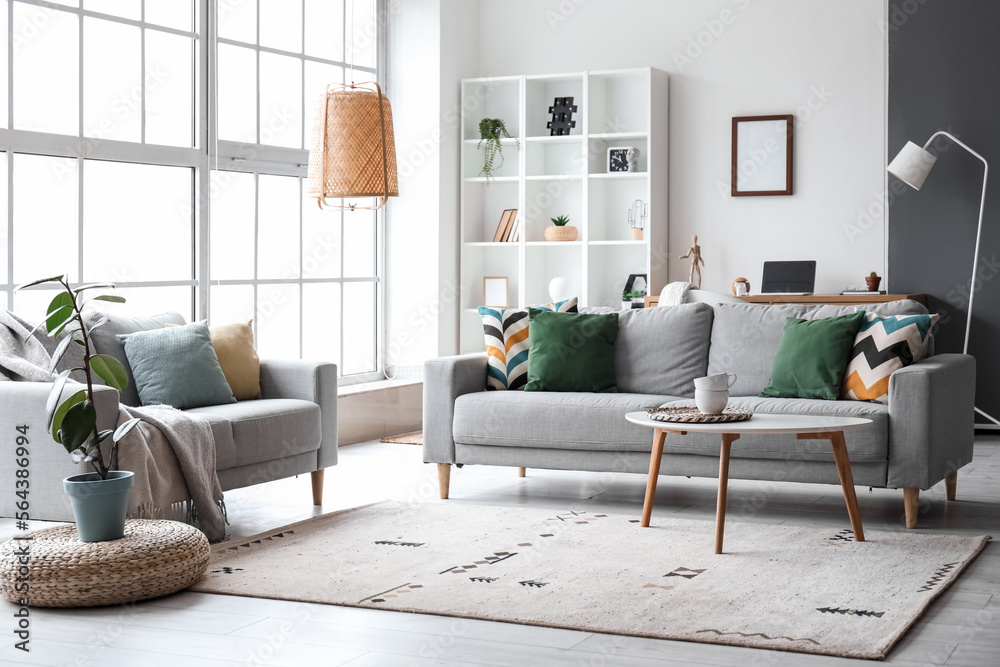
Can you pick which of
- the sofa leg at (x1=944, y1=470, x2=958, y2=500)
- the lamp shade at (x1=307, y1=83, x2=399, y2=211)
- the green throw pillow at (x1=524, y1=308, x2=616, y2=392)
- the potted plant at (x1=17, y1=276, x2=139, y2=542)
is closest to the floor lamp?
the sofa leg at (x1=944, y1=470, x2=958, y2=500)

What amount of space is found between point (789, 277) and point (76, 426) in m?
4.73

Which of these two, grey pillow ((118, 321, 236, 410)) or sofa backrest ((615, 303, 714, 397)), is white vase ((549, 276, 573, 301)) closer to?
sofa backrest ((615, 303, 714, 397))

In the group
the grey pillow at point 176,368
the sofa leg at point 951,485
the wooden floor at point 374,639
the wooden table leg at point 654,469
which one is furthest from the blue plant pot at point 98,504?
the sofa leg at point 951,485

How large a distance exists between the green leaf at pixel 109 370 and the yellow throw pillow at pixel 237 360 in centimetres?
117

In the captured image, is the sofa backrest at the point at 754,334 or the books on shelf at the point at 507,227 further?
the books on shelf at the point at 507,227

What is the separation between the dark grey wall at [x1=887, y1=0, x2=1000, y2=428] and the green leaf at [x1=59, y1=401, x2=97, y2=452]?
4.88 meters

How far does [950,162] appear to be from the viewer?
6508 millimetres

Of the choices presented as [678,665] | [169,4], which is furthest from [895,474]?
[169,4]

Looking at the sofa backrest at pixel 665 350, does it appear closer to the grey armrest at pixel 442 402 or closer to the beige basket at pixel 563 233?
the grey armrest at pixel 442 402

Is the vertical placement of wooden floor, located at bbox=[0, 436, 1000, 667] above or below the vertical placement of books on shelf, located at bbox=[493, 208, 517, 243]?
below

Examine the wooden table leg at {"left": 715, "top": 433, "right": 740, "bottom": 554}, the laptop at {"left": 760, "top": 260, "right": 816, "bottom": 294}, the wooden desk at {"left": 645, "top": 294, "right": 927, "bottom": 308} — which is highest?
the laptop at {"left": 760, "top": 260, "right": 816, "bottom": 294}

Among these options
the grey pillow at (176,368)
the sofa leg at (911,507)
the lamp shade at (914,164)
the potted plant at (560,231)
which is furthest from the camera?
the potted plant at (560,231)

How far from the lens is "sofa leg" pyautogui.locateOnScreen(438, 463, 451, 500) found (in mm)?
4883

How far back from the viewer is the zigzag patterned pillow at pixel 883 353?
14.6ft
